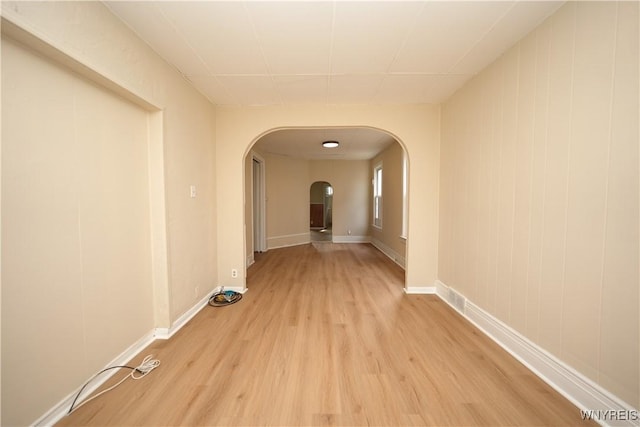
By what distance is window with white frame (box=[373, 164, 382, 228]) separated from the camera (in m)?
6.64

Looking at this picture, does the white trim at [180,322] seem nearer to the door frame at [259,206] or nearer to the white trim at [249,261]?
the white trim at [249,261]

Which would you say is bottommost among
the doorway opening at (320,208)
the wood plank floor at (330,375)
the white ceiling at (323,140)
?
the wood plank floor at (330,375)

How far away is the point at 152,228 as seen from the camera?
6.91 ft

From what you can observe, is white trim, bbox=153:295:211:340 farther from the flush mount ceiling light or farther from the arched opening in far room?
the flush mount ceiling light

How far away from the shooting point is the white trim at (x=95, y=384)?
1279 millimetres

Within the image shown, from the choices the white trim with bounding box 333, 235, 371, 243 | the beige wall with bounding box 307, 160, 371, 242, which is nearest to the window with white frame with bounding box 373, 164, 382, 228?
the beige wall with bounding box 307, 160, 371, 242

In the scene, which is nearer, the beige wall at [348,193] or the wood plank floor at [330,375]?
the wood plank floor at [330,375]

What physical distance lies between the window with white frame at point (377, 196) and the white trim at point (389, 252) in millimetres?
499

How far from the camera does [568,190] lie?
1.48m

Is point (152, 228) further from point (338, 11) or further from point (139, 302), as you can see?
point (338, 11)

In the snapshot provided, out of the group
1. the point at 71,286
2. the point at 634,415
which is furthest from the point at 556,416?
the point at 71,286

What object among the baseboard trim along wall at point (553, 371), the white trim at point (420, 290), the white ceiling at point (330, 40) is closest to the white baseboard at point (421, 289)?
the white trim at point (420, 290)

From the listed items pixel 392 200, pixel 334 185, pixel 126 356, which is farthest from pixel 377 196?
pixel 126 356

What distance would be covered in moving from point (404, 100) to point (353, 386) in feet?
10.1
